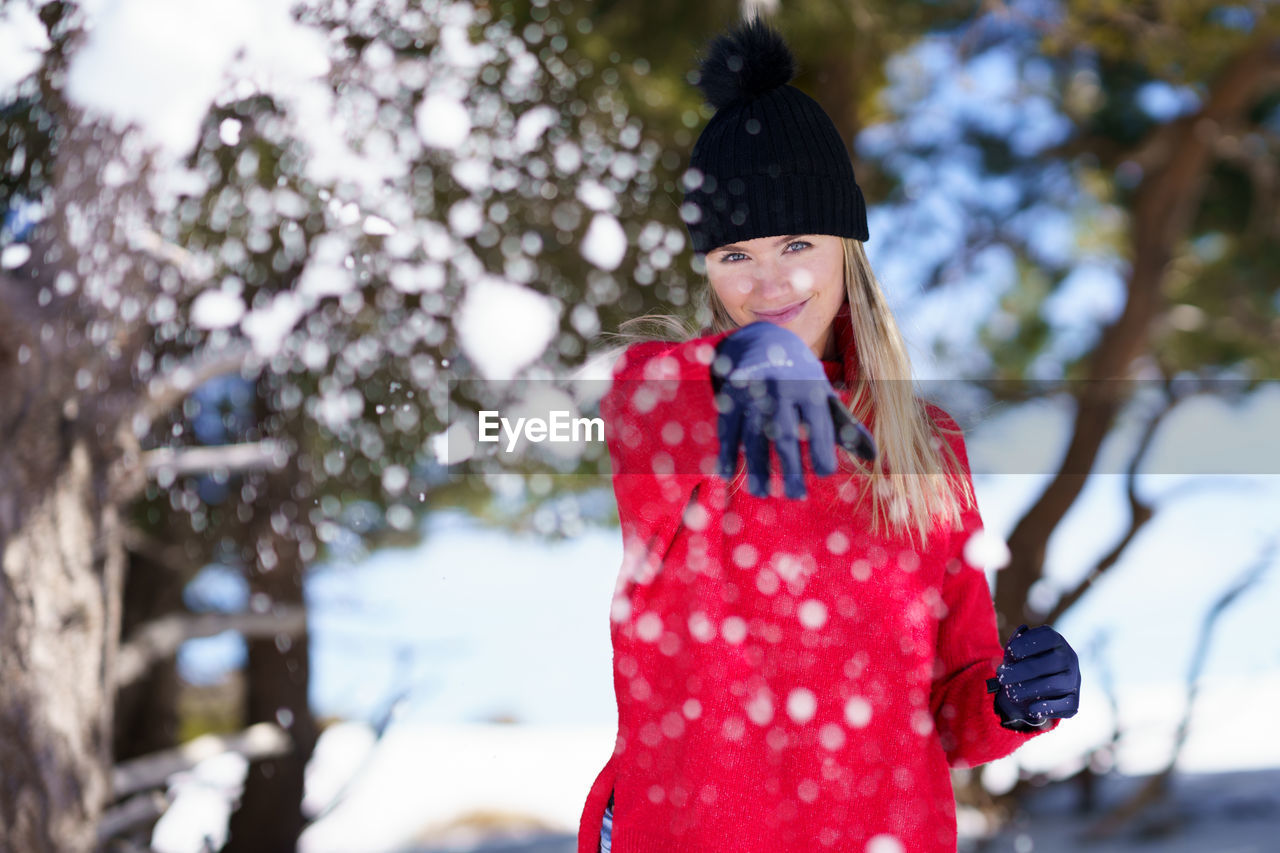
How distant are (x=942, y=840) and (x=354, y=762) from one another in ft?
8.42

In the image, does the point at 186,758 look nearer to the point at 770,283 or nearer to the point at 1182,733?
the point at 770,283

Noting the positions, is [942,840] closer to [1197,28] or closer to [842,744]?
[842,744]

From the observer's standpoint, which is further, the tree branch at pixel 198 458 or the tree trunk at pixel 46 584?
the tree branch at pixel 198 458

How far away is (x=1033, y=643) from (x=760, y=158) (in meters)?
0.67

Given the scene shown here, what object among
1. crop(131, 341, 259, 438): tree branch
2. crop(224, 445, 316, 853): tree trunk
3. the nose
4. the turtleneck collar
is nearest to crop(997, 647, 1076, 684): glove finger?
the turtleneck collar

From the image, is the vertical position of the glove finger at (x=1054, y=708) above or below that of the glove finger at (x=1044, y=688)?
below

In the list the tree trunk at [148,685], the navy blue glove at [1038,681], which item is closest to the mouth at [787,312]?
the navy blue glove at [1038,681]

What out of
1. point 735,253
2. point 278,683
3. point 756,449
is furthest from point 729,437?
point 278,683

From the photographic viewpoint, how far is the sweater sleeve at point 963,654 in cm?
108

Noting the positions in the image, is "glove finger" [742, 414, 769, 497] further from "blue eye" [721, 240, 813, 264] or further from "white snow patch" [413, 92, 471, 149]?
"white snow patch" [413, 92, 471, 149]

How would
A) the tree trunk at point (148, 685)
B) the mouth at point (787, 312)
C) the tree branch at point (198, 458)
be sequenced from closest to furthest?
the mouth at point (787, 312)
the tree branch at point (198, 458)
the tree trunk at point (148, 685)

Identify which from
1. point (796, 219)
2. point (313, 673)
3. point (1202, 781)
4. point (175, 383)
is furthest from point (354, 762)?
point (1202, 781)

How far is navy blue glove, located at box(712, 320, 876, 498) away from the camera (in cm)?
75

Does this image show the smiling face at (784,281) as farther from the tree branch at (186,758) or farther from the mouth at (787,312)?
the tree branch at (186,758)
